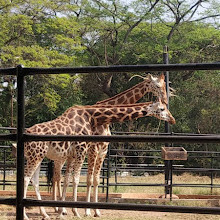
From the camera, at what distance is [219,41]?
24625 mm

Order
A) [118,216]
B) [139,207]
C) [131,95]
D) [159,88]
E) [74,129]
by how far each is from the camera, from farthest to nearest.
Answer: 1. [131,95]
2. [159,88]
3. [74,129]
4. [118,216]
5. [139,207]

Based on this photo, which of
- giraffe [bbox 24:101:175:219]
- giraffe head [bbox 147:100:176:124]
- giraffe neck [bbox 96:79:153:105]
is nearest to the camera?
giraffe [bbox 24:101:175:219]

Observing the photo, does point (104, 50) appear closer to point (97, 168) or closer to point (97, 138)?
point (97, 168)

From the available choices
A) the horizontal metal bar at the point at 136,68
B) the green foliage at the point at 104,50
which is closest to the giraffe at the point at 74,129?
the horizontal metal bar at the point at 136,68

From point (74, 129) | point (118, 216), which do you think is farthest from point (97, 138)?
point (74, 129)

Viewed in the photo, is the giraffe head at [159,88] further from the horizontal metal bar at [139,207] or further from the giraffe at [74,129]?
the horizontal metal bar at [139,207]

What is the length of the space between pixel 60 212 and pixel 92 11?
1987 centimetres

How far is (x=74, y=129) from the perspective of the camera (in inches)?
287

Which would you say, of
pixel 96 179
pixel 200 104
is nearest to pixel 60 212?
pixel 96 179

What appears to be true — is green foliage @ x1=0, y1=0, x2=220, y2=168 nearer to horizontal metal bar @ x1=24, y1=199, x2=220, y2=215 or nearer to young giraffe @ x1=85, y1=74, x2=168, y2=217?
young giraffe @ x1=85, y1=74, x2=168, y2=217

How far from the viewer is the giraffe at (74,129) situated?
684 centimetres

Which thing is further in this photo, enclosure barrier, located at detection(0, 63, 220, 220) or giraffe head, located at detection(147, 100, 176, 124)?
giraffe head, located at detection(147, 100, 176, 124)

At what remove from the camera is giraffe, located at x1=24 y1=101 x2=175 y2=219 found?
6836mm

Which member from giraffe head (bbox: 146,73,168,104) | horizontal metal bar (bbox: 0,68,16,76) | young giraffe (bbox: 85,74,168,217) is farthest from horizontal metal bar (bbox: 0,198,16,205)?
giraffe head (bbox: 146,73,168,104)
